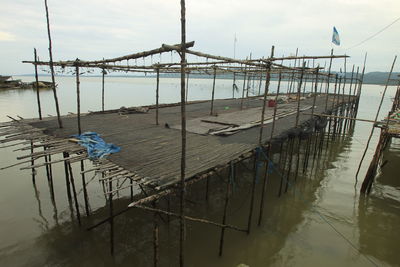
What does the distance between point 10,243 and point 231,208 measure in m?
8.18

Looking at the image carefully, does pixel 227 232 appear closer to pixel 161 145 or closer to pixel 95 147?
pixel 161 145

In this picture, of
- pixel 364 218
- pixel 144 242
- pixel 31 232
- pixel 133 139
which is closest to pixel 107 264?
pixel 144 242

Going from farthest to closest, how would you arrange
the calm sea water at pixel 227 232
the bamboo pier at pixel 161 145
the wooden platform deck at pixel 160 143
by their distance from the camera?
1. the calm sea water at pixel 227 232
2. the wooden platform deck at pixel 160 143
3. the bamboo pier at pixel 161 145

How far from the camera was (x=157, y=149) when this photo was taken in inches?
319

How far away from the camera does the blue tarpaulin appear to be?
712 cm

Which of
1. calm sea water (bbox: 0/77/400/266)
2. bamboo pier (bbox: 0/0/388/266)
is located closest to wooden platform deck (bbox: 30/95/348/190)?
bamboo pier (bbox: 0/0/388/266)

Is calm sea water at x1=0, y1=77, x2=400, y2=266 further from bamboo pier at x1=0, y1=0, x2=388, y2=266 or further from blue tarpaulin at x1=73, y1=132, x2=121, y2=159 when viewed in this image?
blue tarpaulin at x1=73, y1=132, x2=121, y2=159

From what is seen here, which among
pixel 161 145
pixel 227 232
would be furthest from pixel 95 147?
pixel 227 232

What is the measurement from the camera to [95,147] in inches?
299

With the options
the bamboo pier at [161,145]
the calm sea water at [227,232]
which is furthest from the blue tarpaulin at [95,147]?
the calm sea water at [227,232]

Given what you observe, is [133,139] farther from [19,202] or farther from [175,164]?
[19,202]

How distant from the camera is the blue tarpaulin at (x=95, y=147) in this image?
281 inches

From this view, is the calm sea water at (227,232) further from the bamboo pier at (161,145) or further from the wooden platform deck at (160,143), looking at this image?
the wooden platform deck at (160,143)

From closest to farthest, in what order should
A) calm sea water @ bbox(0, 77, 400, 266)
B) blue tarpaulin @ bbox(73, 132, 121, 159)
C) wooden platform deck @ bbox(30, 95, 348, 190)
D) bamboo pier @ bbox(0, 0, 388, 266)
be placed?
bamboo pier @ bbox(0, 0, 388, 266) → wooden platform deck @ bbox(30, 95, 348, 190) → blue tarpaulin @ bbox(73, 132, 121, 159) → calm sea water @ bbox(0, 77, 400, 266)
